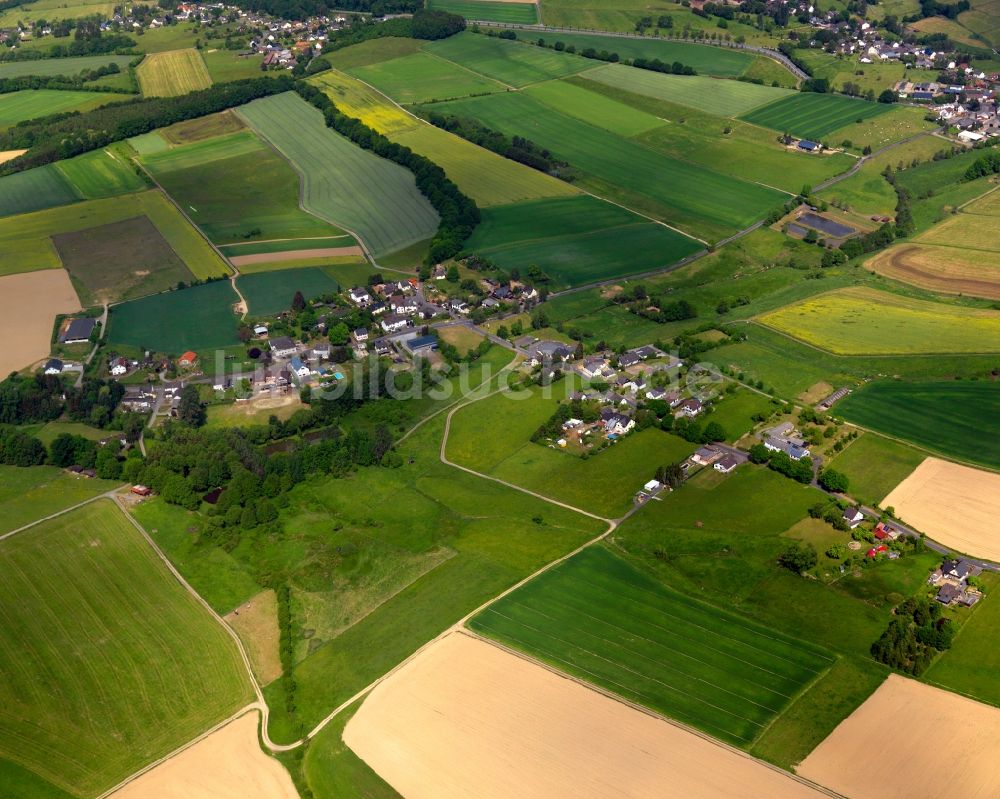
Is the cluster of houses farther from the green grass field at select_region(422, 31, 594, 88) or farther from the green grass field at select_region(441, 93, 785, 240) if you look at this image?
the green grass field at select_region(422, 31, 594, 88)

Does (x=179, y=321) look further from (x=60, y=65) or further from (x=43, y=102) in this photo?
(x=60, y=65)

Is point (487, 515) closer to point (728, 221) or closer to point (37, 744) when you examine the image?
point (37, 744)

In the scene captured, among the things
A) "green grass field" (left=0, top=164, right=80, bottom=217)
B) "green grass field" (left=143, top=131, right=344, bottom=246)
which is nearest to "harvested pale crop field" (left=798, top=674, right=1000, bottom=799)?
"green grass field" (left=143, top=131, right=344, bottom=246)

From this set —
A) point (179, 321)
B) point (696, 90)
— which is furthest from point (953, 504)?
point (696, 90)

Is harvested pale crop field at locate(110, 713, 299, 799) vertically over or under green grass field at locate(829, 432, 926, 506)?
under

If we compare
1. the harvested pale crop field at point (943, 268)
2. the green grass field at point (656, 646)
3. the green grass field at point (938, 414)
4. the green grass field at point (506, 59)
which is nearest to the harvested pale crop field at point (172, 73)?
the green grass field at point (506, 59)

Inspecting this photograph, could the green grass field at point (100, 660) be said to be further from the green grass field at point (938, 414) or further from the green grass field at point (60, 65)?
the green grass field at point (60, 65)
